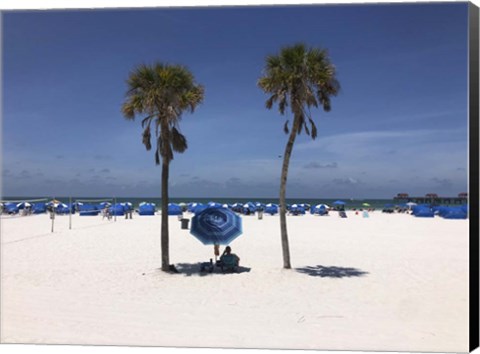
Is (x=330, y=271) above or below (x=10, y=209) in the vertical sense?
above

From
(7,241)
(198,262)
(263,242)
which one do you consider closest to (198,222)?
(198,262)

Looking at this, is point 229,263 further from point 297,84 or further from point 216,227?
point 297,84

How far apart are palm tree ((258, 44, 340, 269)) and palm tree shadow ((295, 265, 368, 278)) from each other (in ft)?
2.30

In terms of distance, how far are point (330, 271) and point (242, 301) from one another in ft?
14.4

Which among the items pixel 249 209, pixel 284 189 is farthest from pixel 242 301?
pixel 249 209

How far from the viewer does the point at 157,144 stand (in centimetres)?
1122

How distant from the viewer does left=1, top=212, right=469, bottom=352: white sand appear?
6074 millimetres

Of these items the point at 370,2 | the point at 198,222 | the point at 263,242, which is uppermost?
the point at 370,2

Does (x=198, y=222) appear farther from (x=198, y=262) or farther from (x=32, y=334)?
(x=32, y=334)

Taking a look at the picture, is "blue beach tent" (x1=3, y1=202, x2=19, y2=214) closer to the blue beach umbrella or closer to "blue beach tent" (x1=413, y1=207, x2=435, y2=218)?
the blue beach umbrella

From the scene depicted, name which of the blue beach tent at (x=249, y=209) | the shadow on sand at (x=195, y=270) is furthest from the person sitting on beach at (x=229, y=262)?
the blue beach tent at (x=249, y=209)

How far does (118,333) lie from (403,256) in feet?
39.3

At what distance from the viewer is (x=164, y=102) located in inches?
425

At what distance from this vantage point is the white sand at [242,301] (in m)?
6.07
